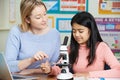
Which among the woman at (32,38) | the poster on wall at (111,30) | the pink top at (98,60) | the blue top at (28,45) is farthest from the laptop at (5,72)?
the poster on wall at (111,30)

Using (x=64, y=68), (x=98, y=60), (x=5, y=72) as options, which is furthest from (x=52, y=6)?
(x=5, y=72)

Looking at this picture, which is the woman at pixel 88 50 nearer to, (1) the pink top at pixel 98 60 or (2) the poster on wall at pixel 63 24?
(1) the pink top at pixel 98 60

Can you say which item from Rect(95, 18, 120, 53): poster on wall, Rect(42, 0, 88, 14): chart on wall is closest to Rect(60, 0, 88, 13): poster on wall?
Rect(42, 0, 88, 14): chart on wall

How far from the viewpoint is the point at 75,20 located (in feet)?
5.83

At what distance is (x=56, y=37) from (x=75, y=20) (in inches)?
9.5

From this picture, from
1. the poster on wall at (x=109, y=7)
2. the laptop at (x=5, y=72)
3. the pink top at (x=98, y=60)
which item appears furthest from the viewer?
the poster on wall at (x=109, y=7)

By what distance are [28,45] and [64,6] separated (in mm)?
1021

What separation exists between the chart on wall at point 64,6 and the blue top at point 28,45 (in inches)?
33.1

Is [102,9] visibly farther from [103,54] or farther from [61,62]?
[61,62]

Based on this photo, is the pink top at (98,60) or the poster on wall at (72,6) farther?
the poster on wall at (72,6)

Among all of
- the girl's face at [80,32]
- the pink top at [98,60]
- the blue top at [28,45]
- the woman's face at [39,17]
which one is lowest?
the pink top at [98,60]

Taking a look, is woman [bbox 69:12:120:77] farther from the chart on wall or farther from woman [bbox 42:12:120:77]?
the chart on wall

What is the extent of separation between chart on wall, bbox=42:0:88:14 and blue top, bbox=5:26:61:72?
84 centimetres

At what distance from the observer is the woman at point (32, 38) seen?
1.77 metres
